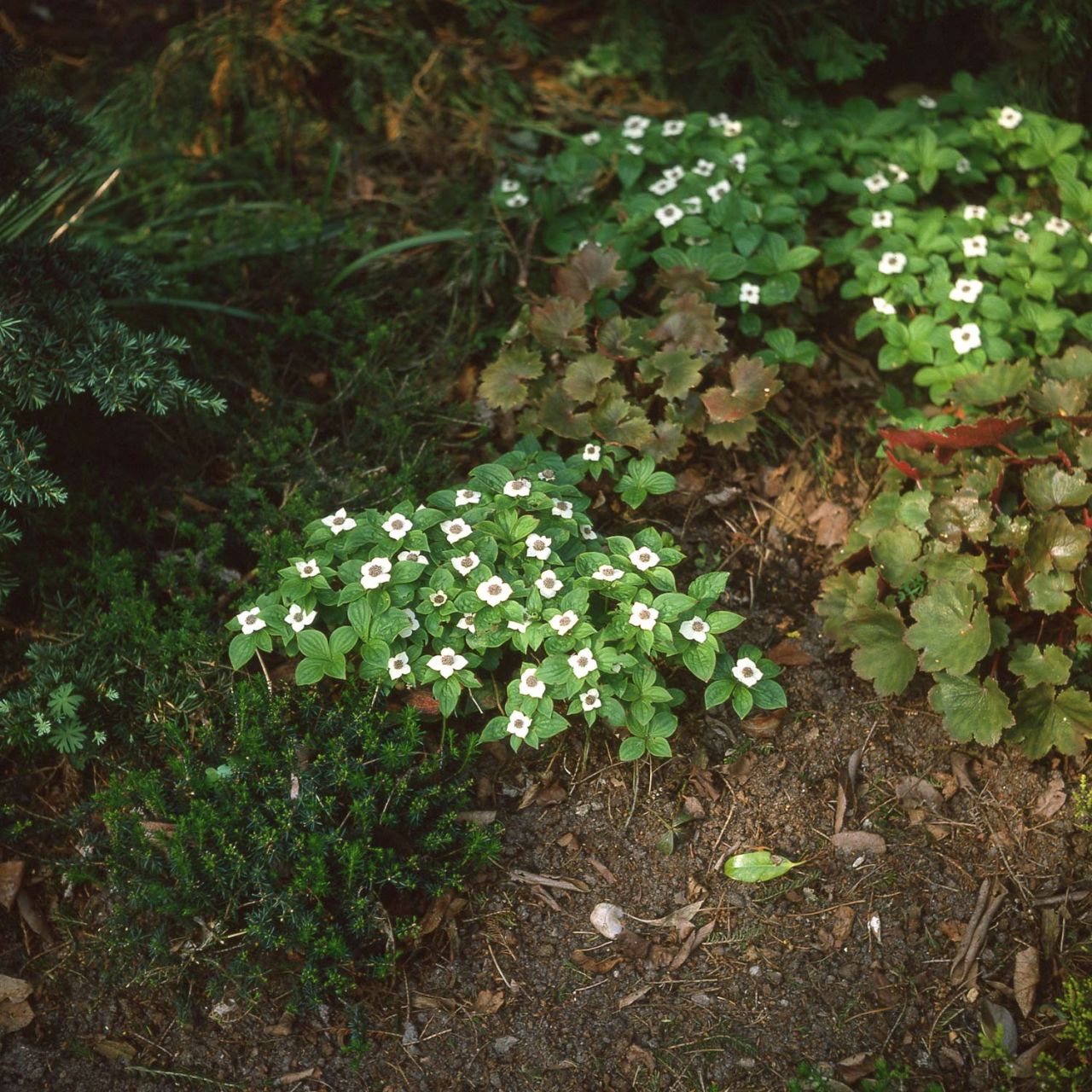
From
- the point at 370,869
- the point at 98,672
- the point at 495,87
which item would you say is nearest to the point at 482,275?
the point at 495,87

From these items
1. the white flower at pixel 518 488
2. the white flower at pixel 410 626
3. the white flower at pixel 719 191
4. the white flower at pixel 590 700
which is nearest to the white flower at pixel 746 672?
the white flower at pixel 590 700

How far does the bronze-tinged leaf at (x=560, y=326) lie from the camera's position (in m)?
3.04

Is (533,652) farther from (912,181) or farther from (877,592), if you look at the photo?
(912,181)

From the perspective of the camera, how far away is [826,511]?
10.2 feet

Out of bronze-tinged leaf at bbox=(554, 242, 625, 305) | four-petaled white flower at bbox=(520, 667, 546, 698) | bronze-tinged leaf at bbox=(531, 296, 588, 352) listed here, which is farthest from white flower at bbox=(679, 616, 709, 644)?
bronze-tinged leaf at bbox=(554, 242, 625, 305)

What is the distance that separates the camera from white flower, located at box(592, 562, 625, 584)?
2.46m

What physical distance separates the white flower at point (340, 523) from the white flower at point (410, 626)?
28 centimetres

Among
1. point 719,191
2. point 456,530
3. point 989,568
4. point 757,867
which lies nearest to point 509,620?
point 456,530

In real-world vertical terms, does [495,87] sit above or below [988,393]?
above

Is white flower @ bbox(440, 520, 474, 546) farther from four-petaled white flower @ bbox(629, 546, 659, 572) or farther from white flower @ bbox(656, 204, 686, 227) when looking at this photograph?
white flower @ bbox(656, 204, 686, 227)

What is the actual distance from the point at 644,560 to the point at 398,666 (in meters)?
0.67

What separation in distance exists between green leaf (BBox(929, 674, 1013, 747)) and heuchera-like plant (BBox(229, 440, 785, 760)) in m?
0.42

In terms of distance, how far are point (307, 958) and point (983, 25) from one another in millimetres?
3924

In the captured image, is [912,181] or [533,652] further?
[912,181]
